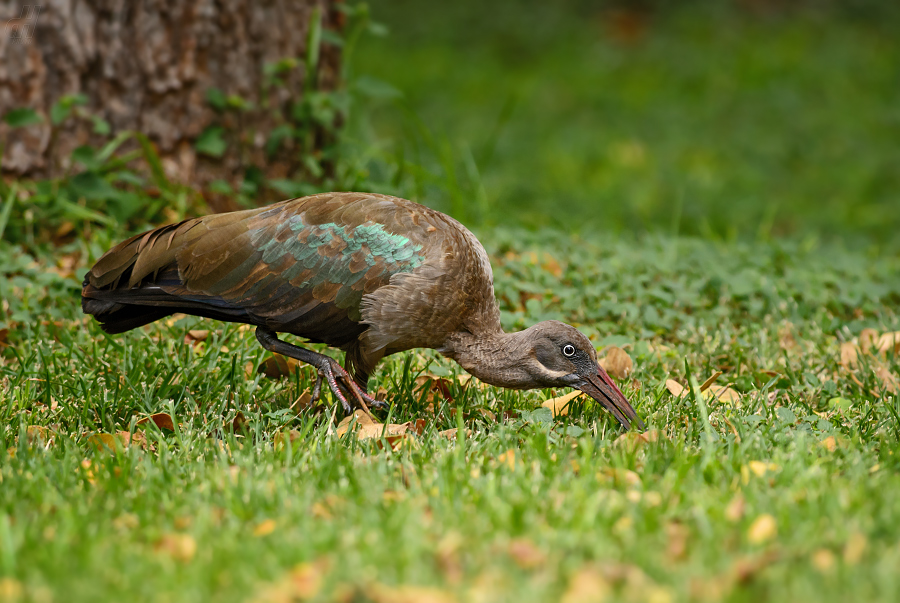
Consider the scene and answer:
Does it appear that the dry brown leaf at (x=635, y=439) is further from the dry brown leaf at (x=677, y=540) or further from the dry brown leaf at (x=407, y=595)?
the dry brown leaf at (x=407, y=595)

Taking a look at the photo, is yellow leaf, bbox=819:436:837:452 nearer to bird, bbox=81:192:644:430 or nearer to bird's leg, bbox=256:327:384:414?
bird, bbox=81:192:644:430

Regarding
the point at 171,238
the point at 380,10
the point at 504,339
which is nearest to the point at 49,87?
the point at 171,238

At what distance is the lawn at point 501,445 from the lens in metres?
2.31

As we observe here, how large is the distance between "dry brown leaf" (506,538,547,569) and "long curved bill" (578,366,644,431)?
1344 mm

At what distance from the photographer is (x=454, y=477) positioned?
2957 mm

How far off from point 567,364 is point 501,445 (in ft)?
1.91

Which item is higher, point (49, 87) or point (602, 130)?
point (49, 87)

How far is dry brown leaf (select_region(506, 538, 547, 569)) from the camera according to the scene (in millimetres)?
2352

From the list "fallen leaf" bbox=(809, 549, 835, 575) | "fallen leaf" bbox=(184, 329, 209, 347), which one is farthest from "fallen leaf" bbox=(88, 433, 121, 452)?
"fallen leaf" bbox=(809, 549, 835, 575)

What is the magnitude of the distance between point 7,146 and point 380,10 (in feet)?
30.1

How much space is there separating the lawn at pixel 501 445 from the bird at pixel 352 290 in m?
0.22

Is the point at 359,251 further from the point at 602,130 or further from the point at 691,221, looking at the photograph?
the point at 602,130

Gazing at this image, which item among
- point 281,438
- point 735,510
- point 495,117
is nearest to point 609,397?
point 735,510

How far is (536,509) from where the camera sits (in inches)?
107
